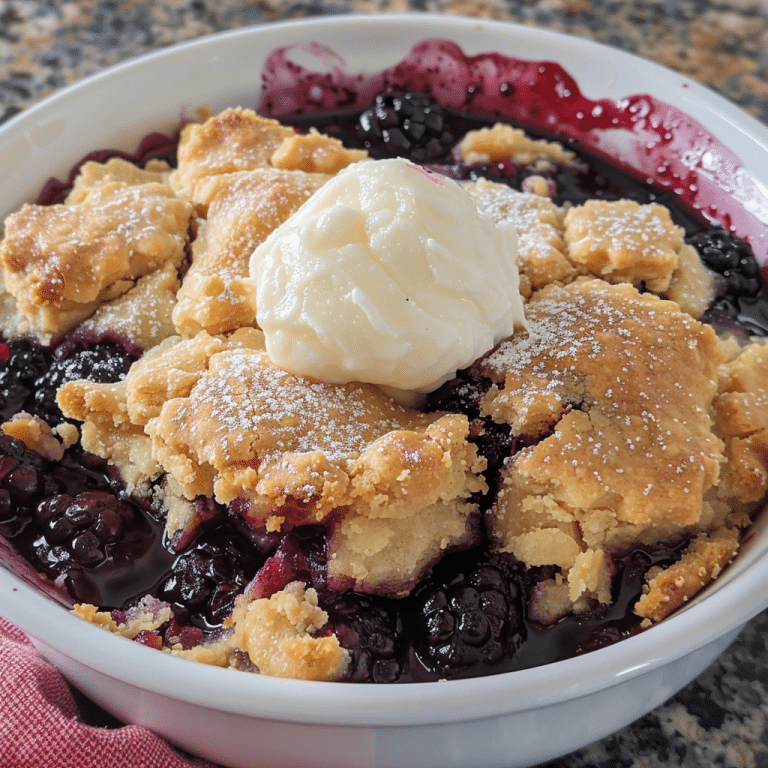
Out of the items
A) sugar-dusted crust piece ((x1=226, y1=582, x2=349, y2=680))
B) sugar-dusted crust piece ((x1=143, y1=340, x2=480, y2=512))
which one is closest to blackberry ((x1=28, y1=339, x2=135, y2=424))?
sugar-dusted crust piece ((x1=143, y1=340, x2=480, y2=512))

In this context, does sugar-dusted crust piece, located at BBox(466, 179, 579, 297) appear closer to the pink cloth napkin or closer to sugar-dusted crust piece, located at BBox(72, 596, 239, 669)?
sugar-dusted crust piece, located at BBox(72, 596, 239, 669)

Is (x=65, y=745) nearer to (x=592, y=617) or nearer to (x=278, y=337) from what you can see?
(x=278, y=337)

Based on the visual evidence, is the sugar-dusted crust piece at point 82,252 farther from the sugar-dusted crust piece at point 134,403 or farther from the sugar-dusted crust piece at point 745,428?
the sugar-dusted crust piece at point 745,428

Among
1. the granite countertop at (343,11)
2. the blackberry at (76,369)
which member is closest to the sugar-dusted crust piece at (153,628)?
the blackberry at (76,369)

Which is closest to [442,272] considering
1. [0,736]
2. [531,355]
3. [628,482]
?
[531,355]

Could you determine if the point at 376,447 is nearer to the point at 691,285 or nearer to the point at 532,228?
the point at 532,228
